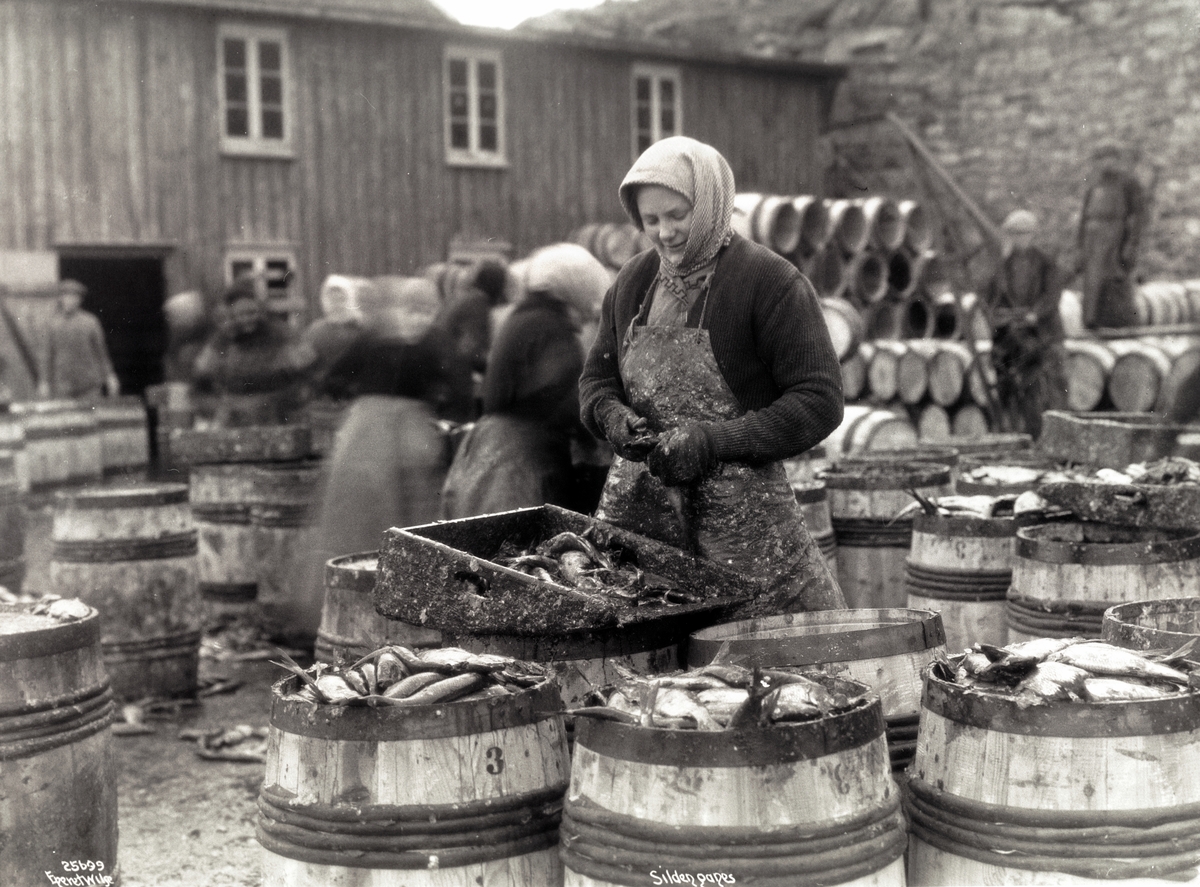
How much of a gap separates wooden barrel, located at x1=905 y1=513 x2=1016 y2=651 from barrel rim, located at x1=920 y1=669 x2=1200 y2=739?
2254mm

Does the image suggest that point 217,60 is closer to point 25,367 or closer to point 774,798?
point 25,367

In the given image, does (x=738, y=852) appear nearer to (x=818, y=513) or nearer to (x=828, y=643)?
(x=828, y=643)

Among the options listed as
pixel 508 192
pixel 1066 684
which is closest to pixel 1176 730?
pixel 1066 684

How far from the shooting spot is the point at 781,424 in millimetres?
3738

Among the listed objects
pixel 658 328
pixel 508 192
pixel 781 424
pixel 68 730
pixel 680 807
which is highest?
pixel 508 192

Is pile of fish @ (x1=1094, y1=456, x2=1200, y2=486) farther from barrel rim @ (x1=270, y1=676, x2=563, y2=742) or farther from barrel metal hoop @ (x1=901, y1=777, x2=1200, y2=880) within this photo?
barrel rim @ (x1=270, y1=676, x2=563, y2=742)

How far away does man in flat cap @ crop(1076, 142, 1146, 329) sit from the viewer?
1620 cm

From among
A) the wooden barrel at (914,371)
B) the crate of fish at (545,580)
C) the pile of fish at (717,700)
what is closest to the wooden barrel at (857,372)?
the wooden barrel at (914,371)

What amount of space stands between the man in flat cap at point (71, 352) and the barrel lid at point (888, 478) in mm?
12919

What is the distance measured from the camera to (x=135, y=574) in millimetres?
6531

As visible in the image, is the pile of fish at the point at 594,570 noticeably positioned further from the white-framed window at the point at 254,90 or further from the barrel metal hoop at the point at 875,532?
the white-framed window at the point at 254,90

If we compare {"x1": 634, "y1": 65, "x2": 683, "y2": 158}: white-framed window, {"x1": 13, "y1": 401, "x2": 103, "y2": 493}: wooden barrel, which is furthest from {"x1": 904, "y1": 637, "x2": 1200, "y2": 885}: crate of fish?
{"x1": 634, "y1": 65, "x2": 683, "y2": 158}: white-framed window

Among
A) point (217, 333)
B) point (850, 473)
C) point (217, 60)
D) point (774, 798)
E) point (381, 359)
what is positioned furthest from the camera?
point (217, 60)

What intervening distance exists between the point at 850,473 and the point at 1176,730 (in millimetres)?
3528
